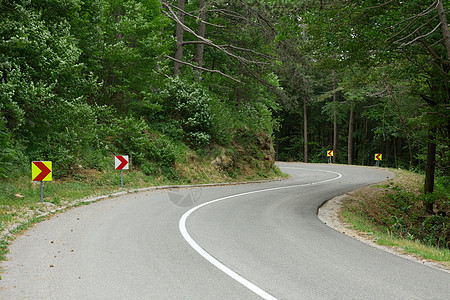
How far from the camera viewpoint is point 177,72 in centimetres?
2325

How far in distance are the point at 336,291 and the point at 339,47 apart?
10.6 metres

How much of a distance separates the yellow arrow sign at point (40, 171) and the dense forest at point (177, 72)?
1262 mm

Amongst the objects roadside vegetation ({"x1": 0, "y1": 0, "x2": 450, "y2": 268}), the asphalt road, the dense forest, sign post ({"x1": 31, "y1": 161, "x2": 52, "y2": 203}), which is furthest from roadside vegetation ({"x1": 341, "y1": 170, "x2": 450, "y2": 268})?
sign post ({"x1": 31, "y1": 161, "x2": 52, "y2": 203})

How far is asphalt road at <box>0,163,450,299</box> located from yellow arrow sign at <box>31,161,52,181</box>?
189 centimetres

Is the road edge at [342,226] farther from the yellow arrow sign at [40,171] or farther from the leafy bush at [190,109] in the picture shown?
the leafy bush at [190,109]

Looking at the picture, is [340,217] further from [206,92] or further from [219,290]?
[206,92]

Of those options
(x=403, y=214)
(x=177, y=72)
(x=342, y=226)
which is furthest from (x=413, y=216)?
(x=177, y=72)

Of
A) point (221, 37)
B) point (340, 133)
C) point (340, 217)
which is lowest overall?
point (340, 217)

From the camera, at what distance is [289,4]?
478 inches

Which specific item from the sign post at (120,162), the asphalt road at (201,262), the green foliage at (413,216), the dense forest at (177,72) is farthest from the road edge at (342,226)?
the sign post at (120,162)

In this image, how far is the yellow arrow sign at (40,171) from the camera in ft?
35.7

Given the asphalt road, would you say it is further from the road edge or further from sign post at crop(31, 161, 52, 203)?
sign post at crop(31, 161, 52, 203)

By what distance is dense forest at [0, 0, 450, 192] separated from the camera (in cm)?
1201

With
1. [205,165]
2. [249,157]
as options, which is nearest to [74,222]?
[205,165]
